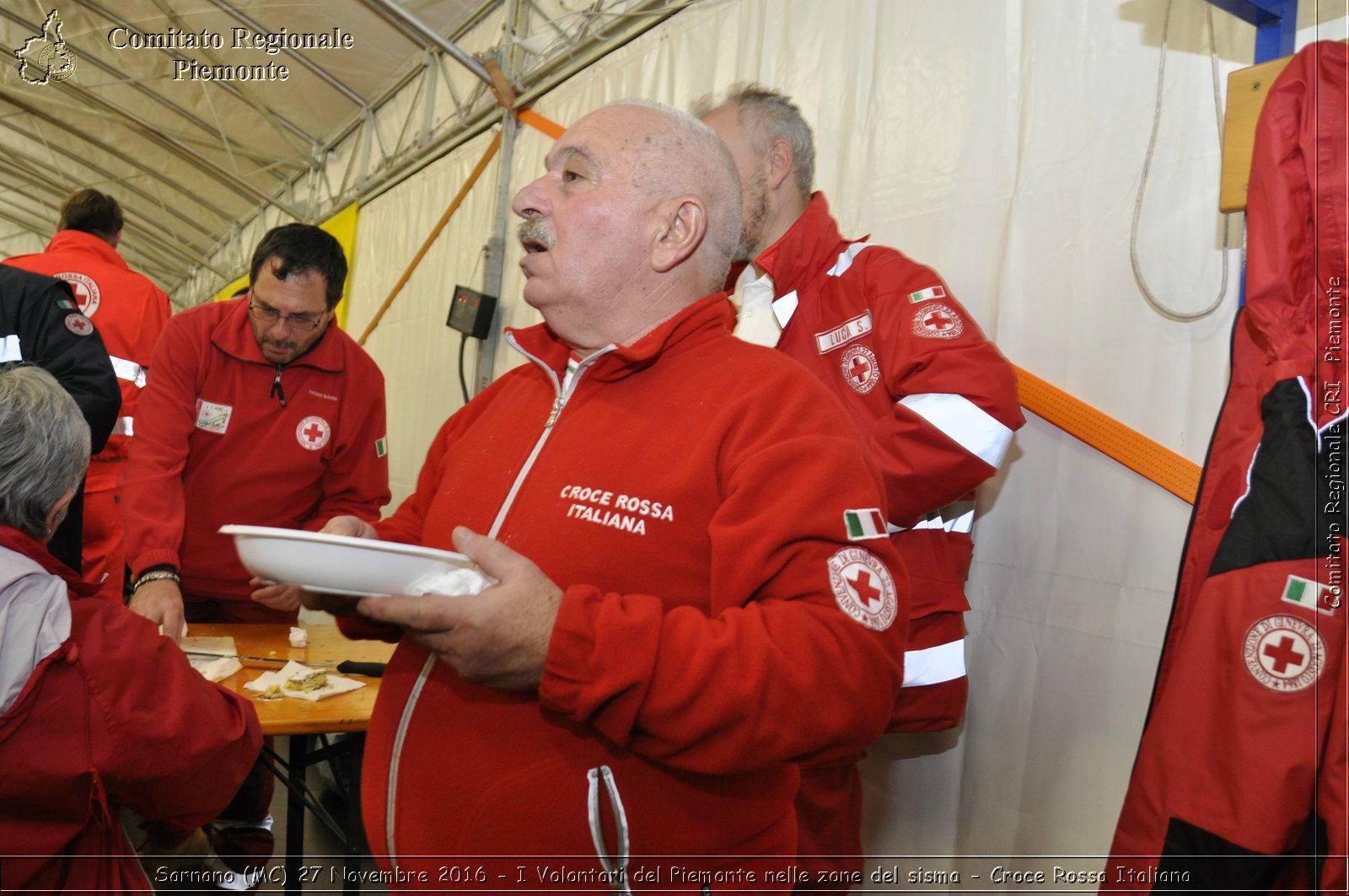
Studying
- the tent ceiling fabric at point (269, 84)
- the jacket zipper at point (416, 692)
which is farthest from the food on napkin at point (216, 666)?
the tent ceiling fabric at point (269, 84)

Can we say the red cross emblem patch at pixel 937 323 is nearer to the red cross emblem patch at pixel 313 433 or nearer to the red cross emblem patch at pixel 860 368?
the red cross emblem patch at pixel 860 368

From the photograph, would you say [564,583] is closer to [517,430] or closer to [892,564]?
[517,430]

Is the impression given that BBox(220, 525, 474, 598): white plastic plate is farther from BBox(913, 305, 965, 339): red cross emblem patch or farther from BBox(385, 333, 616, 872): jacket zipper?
BBox(913, 305, 965, 339): red cross emblem patch

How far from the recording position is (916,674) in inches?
80.4

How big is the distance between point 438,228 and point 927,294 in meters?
4.95

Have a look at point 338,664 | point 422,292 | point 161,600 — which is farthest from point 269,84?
point 338,664

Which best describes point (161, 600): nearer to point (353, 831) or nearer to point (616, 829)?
point (353, 831)

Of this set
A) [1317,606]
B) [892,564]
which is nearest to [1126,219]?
[1317,606]

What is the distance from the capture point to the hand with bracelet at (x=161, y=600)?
2371 millimetres

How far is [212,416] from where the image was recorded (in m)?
2.94

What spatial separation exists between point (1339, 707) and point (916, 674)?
928 millimetres

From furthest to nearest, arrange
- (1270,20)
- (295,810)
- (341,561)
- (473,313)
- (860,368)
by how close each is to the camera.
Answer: (473,313) → (295,810) → (860,368) → (1270,20) → (341,561)

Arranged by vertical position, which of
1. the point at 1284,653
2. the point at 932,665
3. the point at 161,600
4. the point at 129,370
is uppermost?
the point at 129,370

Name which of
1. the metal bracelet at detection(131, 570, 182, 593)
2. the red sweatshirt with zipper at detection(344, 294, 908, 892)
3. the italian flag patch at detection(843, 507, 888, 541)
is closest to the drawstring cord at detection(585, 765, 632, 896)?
the red sweatshirt with zipper at detection(344, 294, 908, 892)
